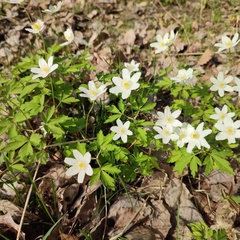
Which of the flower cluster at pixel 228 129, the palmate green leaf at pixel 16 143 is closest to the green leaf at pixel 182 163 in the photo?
the flower cluster at pixel 228 129

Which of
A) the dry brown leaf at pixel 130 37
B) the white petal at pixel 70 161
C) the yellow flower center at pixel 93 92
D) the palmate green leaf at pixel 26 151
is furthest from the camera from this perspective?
the dry brown leaf at pixel 130 37

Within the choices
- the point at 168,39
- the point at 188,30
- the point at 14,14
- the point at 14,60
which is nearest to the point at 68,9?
the point at 14,14

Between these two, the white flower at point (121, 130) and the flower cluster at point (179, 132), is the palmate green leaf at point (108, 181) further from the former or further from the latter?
the flower cluster at point (179, 132)

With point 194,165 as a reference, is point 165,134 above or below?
above

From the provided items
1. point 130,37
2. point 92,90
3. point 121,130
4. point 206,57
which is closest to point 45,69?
point 92,90

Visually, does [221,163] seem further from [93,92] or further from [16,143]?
[16,143]

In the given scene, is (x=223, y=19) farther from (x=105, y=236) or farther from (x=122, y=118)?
(x=105, y=236)

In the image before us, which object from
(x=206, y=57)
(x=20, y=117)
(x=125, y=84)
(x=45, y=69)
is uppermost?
(x=45, y=69)
